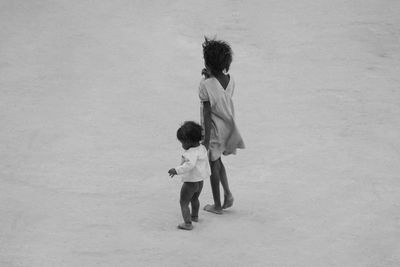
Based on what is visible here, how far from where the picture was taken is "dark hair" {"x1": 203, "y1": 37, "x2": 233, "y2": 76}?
6219 mm

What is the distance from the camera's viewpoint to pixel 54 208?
21.7ft

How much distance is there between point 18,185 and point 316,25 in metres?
6.19

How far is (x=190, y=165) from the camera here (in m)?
6.01

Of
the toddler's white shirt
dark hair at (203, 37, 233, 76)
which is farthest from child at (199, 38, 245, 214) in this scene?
the toddler's white shirt

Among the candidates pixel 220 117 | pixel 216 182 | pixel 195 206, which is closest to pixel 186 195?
pixel 195 206

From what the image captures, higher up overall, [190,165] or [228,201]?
[190,165]

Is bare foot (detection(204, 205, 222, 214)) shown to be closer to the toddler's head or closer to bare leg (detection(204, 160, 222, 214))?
bare leg (detection(204, 160, 222, 214))

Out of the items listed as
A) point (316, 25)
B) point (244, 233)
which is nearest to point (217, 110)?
point (244, 233)

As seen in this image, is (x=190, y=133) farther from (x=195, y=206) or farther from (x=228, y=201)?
(x=228, y=201)

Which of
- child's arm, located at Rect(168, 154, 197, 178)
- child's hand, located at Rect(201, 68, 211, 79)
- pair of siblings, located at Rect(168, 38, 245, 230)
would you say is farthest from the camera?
child's hand, located at Rect(201, 68, 211, 79)

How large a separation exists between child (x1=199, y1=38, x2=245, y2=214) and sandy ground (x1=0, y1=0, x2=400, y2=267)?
362 mm

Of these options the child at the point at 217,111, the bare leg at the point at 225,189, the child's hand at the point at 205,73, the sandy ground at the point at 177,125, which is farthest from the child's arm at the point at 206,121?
the sandy ground at the point at 177,125

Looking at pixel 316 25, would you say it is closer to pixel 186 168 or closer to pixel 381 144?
pixel 381 144

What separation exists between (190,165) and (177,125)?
8.63 ft
